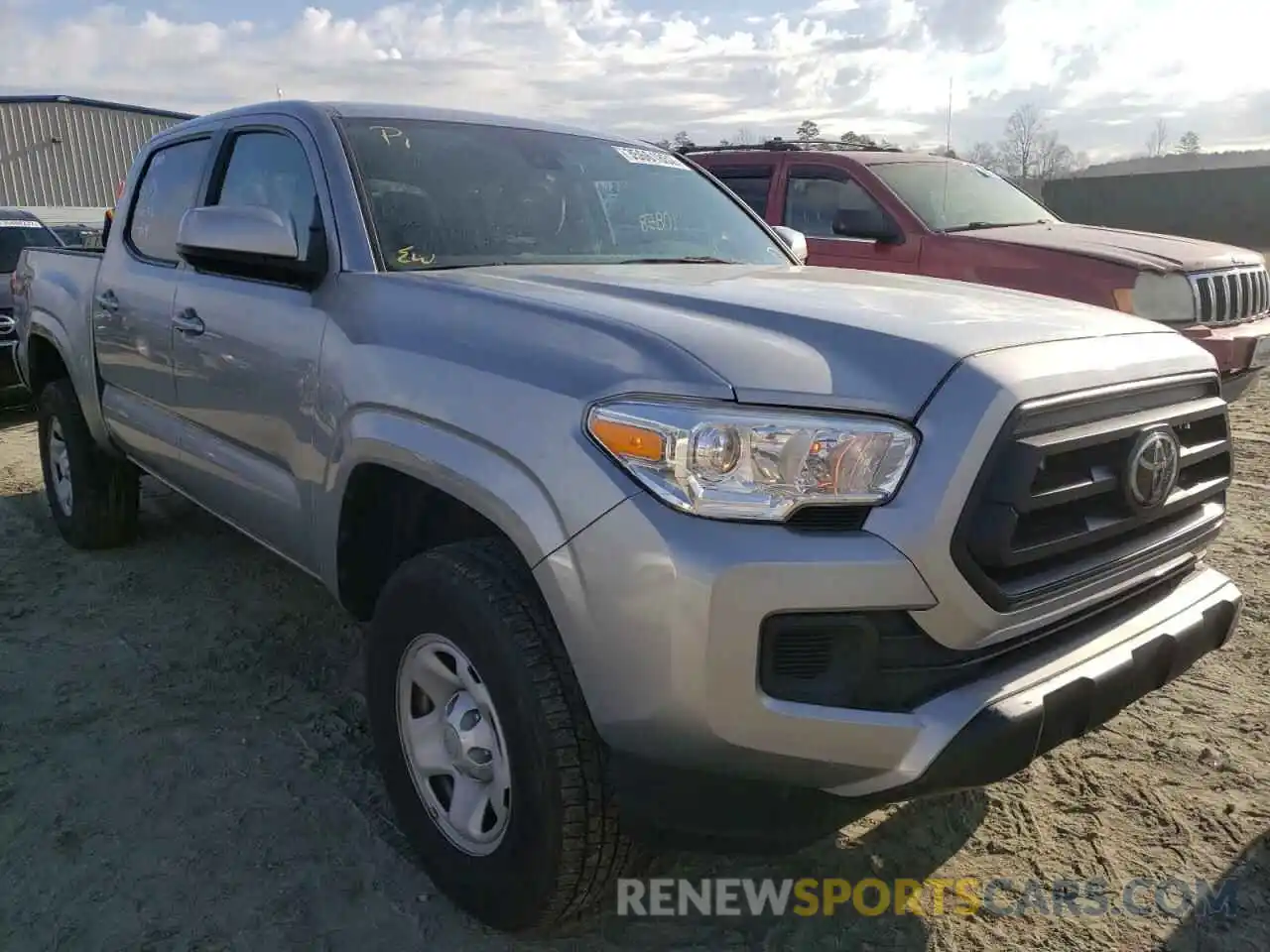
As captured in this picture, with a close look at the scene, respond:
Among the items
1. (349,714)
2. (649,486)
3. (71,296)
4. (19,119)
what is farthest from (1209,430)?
(19,119)

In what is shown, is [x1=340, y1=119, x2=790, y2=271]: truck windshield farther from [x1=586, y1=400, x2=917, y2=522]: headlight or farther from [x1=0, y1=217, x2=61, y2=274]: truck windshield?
[x1=0, y1=217, x2=61, y2=274]: truck windshield

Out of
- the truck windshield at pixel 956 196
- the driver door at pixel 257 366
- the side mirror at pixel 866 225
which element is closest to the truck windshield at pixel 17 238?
the driver door at pixel 257 366

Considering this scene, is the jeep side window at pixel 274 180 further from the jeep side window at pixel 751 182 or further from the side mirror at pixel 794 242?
the jeep side window at pixel 751 182

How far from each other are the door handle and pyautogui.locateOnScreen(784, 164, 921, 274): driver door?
447 cm

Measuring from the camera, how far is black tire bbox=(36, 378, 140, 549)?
4.67m

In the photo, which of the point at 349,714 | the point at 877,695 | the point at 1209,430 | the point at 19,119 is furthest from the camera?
the point at 19,119

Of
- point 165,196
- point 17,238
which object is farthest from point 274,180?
point 17,238

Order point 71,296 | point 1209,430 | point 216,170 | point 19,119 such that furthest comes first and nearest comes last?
point 19,119
point 71,296
point 216,170
point 1209,430

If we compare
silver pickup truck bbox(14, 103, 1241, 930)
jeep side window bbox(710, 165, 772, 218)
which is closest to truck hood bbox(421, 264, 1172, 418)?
silver pickup truck bbox(14, 103, 1241, 930)

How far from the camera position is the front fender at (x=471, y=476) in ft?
6.24

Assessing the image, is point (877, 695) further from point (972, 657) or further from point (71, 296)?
point (71, 296)

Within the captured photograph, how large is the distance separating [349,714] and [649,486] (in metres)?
1.92

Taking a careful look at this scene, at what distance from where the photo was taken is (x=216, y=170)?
364cm

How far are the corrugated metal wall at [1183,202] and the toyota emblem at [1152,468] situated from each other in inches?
1258
